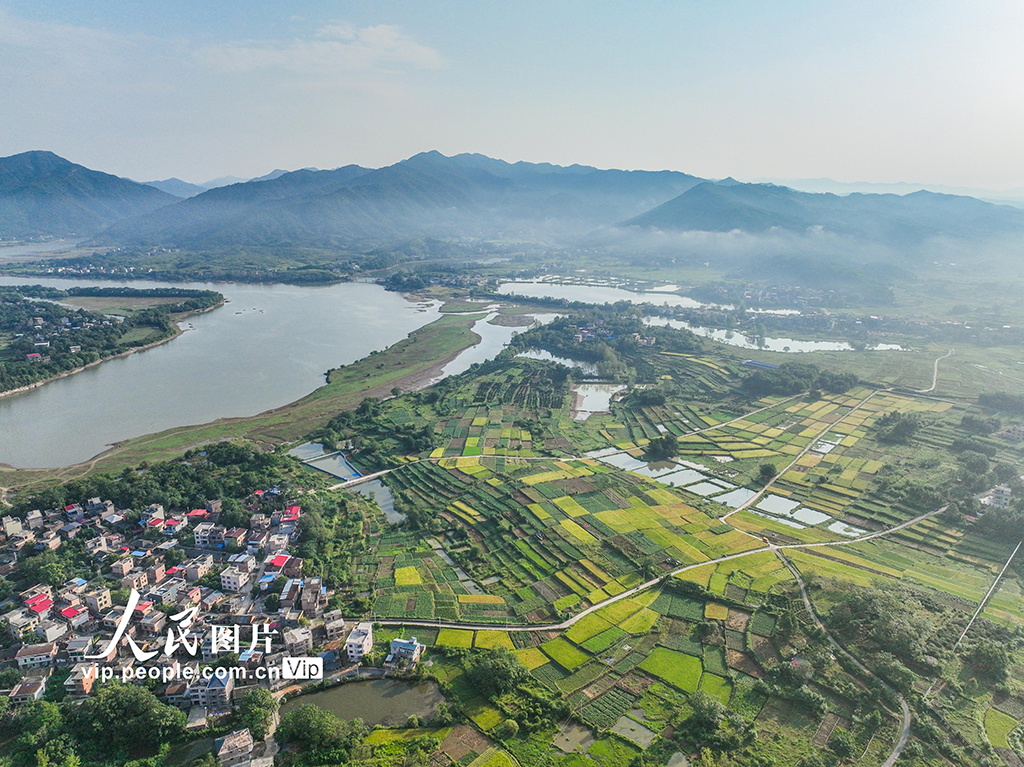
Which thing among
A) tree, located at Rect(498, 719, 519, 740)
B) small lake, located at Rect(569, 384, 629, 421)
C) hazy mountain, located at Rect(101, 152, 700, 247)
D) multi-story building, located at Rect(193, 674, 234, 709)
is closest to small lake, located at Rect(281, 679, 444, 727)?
multi-story building, located at Rect(193, 674, 234, 709)

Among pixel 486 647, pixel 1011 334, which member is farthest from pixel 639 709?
pixel 1011 334

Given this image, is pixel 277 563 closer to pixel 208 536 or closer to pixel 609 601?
pixel 208 536

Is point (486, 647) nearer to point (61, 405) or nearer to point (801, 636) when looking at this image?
point (801, 636)

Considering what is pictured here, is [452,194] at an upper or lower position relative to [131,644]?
upper

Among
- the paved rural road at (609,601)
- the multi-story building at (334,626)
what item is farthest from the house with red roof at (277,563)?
the paved rural road at (609,601)

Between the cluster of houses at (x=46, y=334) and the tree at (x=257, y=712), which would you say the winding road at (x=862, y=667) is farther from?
the cluster of houses at (x=46, y=334)

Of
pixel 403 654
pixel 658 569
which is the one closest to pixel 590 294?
pixel 658 569
